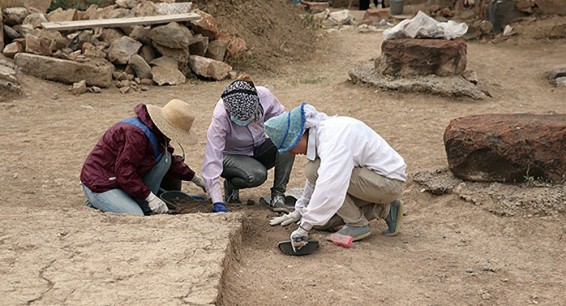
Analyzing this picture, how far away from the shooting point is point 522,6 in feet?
40.7

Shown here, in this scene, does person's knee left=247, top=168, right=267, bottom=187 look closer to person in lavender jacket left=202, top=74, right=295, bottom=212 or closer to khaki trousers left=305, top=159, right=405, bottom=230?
person in lavender jacket left=202, top=74, right=295, bottom=212


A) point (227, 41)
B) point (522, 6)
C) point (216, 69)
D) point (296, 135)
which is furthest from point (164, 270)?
point (522, 6)

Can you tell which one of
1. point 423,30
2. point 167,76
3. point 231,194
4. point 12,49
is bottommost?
point 167,76

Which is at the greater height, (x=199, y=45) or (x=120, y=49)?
(x=120, y=49)

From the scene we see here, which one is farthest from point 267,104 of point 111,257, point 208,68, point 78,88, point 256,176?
point 208,68

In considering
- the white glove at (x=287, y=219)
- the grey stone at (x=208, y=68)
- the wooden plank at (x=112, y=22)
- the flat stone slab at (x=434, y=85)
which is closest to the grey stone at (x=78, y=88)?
the wooden plank at (x=112, y=22)

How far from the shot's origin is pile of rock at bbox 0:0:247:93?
957 centimetres

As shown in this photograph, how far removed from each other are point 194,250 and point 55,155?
11.2 ft

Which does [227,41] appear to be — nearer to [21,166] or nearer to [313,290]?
[21,166]

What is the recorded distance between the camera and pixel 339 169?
4.14 meters

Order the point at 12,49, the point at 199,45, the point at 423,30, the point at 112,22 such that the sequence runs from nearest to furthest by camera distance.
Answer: the point at 423,30 → the point at 12,49 → the point at 112,22 → the point at 199,45

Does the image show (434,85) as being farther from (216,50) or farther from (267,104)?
(267,104)

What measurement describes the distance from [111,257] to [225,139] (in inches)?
65.7

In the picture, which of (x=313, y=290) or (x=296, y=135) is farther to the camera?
(x=296, y=135)
